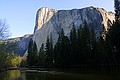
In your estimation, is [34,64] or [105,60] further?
[34,64]

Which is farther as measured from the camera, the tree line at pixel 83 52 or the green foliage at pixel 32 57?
the green foliage at pixel 32 57

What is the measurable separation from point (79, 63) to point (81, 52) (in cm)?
342

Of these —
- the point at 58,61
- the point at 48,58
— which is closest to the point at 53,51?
the point at 48,58

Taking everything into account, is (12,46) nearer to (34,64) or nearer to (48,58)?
(48,58)

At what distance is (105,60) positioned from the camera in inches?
2436

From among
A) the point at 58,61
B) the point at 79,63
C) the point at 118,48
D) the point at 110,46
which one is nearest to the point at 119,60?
the point at 118,48

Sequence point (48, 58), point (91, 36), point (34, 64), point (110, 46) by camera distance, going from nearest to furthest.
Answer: point (110, 46)
point (91, 36)
point (48, 58)
point (34, 64)

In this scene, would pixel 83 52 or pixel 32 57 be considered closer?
pixel 83 52

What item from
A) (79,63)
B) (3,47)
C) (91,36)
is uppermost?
(91,36)

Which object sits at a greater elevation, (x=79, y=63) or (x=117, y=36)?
(x=117, y=36)

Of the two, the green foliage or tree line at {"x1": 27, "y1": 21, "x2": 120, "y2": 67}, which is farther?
the green foliage

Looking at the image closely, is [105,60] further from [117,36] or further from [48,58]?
[48,58]

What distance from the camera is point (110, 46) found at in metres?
59.0

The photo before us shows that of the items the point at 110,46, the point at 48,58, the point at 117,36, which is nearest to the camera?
the point at 117,36
